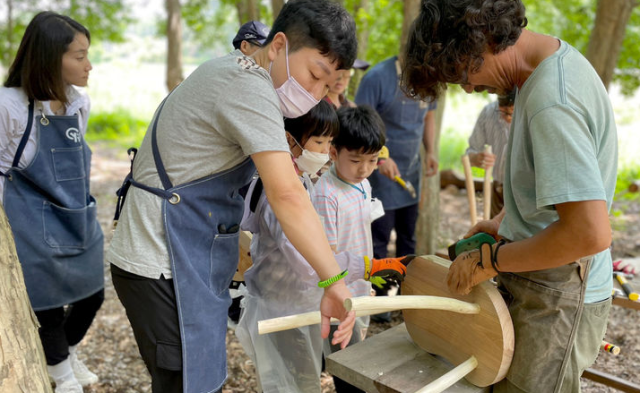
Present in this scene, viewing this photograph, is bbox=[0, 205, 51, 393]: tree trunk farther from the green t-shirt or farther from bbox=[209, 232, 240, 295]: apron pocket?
the green t-shirt

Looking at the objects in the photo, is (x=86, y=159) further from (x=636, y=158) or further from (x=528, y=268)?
(x=636, y=158)

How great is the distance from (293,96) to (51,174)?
1.51m

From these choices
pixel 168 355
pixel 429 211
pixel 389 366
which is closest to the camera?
pixel 168 355

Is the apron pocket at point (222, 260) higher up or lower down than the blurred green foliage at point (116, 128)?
higher up

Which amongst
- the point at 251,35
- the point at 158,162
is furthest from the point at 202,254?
the point at 251,35

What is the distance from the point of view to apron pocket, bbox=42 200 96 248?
8.46ft

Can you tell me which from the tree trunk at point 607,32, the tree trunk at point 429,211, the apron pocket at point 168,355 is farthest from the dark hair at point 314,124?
the tree trunk at point 607,32

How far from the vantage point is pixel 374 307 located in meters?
1.46

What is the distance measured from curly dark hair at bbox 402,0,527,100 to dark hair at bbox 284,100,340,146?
727 mm

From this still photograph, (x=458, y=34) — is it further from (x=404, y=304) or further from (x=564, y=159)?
(x=404, y=304)

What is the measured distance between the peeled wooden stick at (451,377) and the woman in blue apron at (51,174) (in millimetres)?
1926

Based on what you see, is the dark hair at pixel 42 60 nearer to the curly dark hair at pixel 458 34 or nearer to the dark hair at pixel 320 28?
the dark hair at pixel 320 28

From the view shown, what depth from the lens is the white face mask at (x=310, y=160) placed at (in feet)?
7.27

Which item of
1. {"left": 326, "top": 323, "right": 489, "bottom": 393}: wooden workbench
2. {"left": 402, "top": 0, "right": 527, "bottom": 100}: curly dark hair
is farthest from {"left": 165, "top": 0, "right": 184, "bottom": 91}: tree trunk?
{"left": 402, "top": 0, "right": 527, "bottom": 100}: curly dark hair
